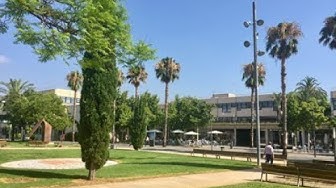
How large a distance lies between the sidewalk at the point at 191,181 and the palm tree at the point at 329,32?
59.8ft

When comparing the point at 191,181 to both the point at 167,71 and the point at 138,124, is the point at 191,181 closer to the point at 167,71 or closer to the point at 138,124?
the point at 138,124

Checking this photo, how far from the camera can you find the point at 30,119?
6631 cm

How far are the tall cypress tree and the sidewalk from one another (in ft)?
5.63

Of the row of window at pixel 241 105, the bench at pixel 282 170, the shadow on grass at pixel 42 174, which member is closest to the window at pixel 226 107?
the row of window at pixel 241 105

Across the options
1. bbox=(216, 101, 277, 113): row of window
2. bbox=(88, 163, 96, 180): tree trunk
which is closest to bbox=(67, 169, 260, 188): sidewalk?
bbox=(88, 163, 96, 180): tree trunk

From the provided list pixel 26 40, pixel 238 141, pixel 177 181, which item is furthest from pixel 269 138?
pixel 26 40

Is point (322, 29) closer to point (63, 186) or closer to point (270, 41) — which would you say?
point (270, 41)

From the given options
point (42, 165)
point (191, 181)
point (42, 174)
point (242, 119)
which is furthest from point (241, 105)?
point (42, 174)

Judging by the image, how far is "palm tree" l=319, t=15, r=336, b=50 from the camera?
34.8 metres

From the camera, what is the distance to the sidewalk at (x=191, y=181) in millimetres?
16736

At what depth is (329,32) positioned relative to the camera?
116ft

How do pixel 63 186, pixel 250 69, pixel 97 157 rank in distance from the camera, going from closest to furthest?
pixel 63 186 < pixel 97 157 < pixel 250 69

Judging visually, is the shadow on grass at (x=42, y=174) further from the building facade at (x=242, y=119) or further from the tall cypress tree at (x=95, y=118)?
the building facade at (x=242, y=119)

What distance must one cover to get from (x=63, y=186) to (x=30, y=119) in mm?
53508
